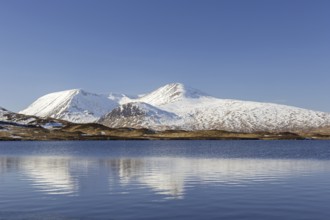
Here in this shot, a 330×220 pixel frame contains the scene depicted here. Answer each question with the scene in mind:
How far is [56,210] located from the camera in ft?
114

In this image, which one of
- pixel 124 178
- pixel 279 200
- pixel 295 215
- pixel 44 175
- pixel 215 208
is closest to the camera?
pixel 295 215

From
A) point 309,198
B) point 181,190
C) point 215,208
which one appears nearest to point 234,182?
point 181,190

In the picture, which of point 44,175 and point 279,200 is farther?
point 44,175

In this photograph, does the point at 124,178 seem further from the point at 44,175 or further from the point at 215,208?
the point at 215,208

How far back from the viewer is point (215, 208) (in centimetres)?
3562

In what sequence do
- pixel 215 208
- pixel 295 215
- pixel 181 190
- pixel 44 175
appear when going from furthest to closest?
pixel 44 175
pixel 181 190
pixel 215 208
pixel 295 215

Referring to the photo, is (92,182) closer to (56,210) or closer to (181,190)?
(181,190)

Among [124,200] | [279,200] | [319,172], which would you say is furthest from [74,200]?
[319,172]

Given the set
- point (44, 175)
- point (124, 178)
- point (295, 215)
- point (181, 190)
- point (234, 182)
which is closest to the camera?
point (295, 215)

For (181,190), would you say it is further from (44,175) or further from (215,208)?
(44,175)

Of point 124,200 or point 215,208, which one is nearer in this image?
point 215,208

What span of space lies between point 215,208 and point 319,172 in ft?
119

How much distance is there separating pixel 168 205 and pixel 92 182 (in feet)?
65.7

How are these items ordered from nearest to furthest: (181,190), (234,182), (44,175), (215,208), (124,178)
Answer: (215,208)
(181,190)
(234,182)
(124,178)
(44,175)
